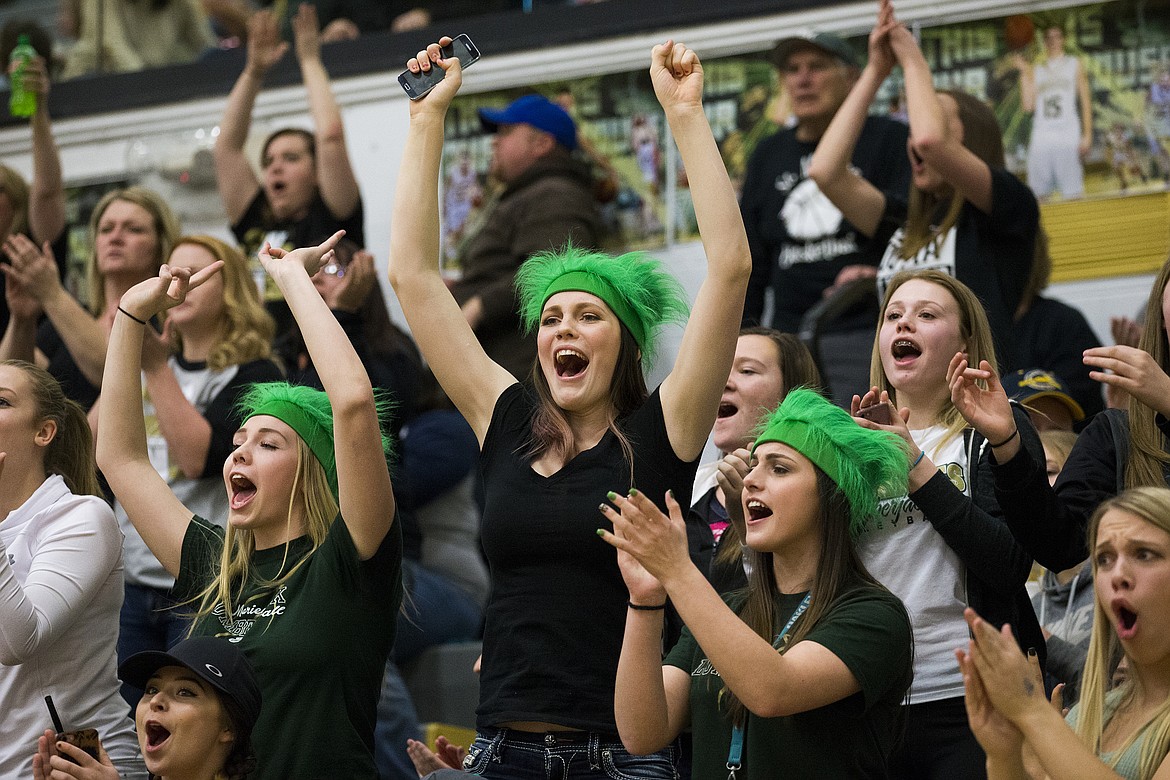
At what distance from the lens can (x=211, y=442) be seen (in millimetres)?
4668

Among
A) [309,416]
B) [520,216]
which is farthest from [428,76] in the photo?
[520,216]

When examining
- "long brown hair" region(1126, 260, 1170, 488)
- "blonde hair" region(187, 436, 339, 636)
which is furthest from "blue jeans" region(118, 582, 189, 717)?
"long brown hair" region(1126, 260, 1170, 488)

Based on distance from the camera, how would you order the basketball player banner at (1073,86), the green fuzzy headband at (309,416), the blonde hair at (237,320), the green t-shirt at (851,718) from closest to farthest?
1. the green t-shirt at (851,718)
2. the green fuzzy headband at (309,416)
3. the blonde hair at (237,320)
4. the basketball player banner at (1073,86)

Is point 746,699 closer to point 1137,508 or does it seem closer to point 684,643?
point 684,643

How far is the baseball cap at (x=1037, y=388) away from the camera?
14.4 ft

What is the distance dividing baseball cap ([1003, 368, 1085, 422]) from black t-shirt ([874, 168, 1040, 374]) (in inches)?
7.1

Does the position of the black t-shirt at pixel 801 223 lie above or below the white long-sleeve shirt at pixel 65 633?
above

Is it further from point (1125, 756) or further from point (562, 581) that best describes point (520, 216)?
point (1125, 756)

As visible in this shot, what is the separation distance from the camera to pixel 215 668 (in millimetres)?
3227

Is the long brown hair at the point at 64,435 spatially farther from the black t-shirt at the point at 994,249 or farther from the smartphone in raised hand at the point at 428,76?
the black t-shirt at the point at 994,249

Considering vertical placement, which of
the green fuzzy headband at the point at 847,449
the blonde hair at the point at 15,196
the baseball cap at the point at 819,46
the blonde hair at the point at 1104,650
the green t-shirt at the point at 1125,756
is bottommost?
the green t-shirt at the point at 1125,756

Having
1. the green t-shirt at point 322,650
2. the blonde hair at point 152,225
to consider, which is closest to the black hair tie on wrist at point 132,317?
the green t-shirt at point 322,650

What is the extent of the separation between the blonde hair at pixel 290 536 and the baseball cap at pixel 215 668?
0.28 m

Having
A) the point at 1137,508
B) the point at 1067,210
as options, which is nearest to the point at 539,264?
the point at 1137,508
